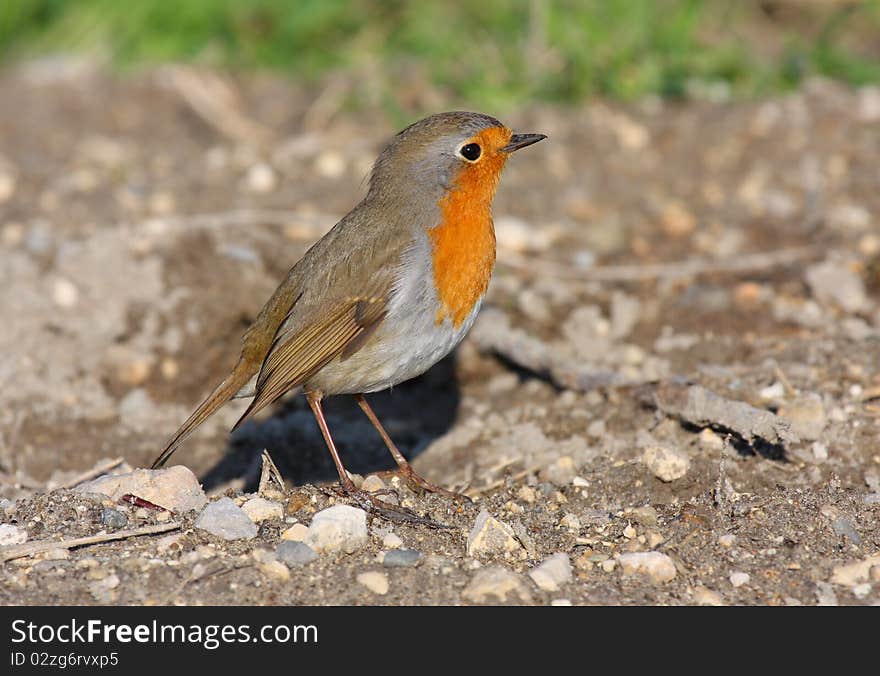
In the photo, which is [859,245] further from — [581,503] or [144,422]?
[144,422]

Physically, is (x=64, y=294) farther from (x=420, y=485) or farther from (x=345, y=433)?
(x=420, y=485)

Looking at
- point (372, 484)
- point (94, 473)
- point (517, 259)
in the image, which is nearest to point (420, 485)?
point (372, 484)

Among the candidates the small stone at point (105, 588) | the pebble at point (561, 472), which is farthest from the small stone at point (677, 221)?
the small stone at point (105, 588)

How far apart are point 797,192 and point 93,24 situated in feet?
16.8

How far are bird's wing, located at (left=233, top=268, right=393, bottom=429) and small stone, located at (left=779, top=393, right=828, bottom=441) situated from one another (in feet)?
5.04

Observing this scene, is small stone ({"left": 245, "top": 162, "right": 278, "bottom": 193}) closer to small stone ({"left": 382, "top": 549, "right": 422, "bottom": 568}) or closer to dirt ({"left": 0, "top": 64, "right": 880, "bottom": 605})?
dirt ({"left": 0, "top": 64, "right": 880, "bottom": 605})

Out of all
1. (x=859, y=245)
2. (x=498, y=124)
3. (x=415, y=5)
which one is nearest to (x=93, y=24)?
(x=415, y=5)

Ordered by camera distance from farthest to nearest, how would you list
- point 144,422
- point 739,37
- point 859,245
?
point 739,37
point 859,245
point 144,422

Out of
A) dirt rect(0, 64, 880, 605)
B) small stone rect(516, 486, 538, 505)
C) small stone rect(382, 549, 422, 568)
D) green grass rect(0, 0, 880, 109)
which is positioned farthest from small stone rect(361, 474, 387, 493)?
green grass rect(0, 0, 880, 109)

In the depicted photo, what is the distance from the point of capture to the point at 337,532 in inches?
144

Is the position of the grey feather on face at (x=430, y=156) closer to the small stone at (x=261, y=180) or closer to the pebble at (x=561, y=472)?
the pebble at (x=561, y=472)

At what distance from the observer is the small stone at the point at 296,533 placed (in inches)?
145

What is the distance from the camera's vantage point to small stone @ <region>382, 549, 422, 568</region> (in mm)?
3561

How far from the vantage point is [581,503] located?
4133 mm
